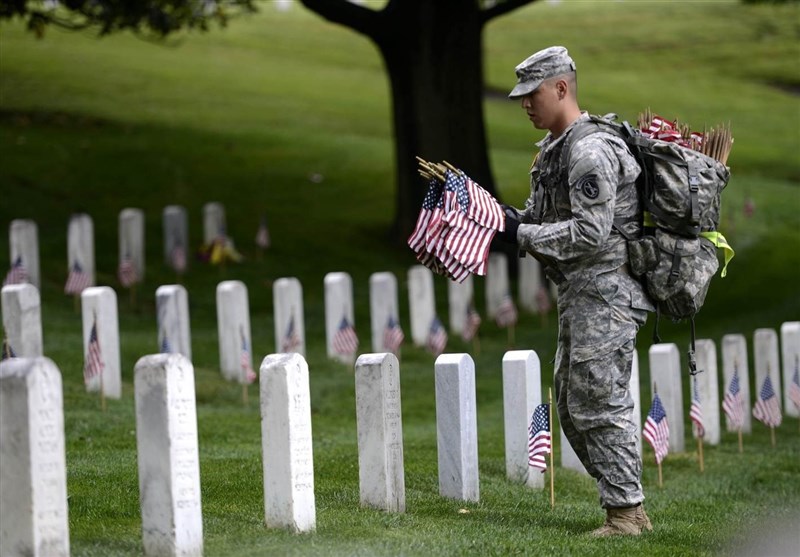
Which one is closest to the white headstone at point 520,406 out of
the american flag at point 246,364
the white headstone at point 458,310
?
the american flag at point 246,364

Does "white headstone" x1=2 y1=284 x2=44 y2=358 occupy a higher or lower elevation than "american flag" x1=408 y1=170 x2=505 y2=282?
lower

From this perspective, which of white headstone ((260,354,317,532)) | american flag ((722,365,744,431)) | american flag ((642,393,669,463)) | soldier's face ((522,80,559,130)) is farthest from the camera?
american flag ((722,365,744,431))

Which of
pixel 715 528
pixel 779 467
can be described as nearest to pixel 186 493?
pixel 715 528

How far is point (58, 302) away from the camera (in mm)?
18750

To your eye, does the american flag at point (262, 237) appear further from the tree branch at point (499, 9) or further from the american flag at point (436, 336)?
the american flag at point (436, 336)

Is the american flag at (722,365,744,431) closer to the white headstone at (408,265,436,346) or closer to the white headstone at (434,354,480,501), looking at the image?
the white headstone at (434,354,480,501)

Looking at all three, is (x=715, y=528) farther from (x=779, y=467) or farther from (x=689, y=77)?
(x=689, y=77)

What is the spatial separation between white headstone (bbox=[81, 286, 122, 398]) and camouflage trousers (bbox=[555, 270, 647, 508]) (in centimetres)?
686

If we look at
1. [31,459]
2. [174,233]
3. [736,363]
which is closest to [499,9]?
[174,233]

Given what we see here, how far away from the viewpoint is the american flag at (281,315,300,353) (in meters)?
15.7

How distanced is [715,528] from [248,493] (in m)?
2.73

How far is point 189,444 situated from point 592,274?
239 centimetres

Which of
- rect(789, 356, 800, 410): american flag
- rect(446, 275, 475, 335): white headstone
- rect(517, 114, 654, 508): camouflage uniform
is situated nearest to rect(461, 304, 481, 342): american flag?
rect(446, 275, 475, 335): white headstone

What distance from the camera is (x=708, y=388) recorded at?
514 inches
